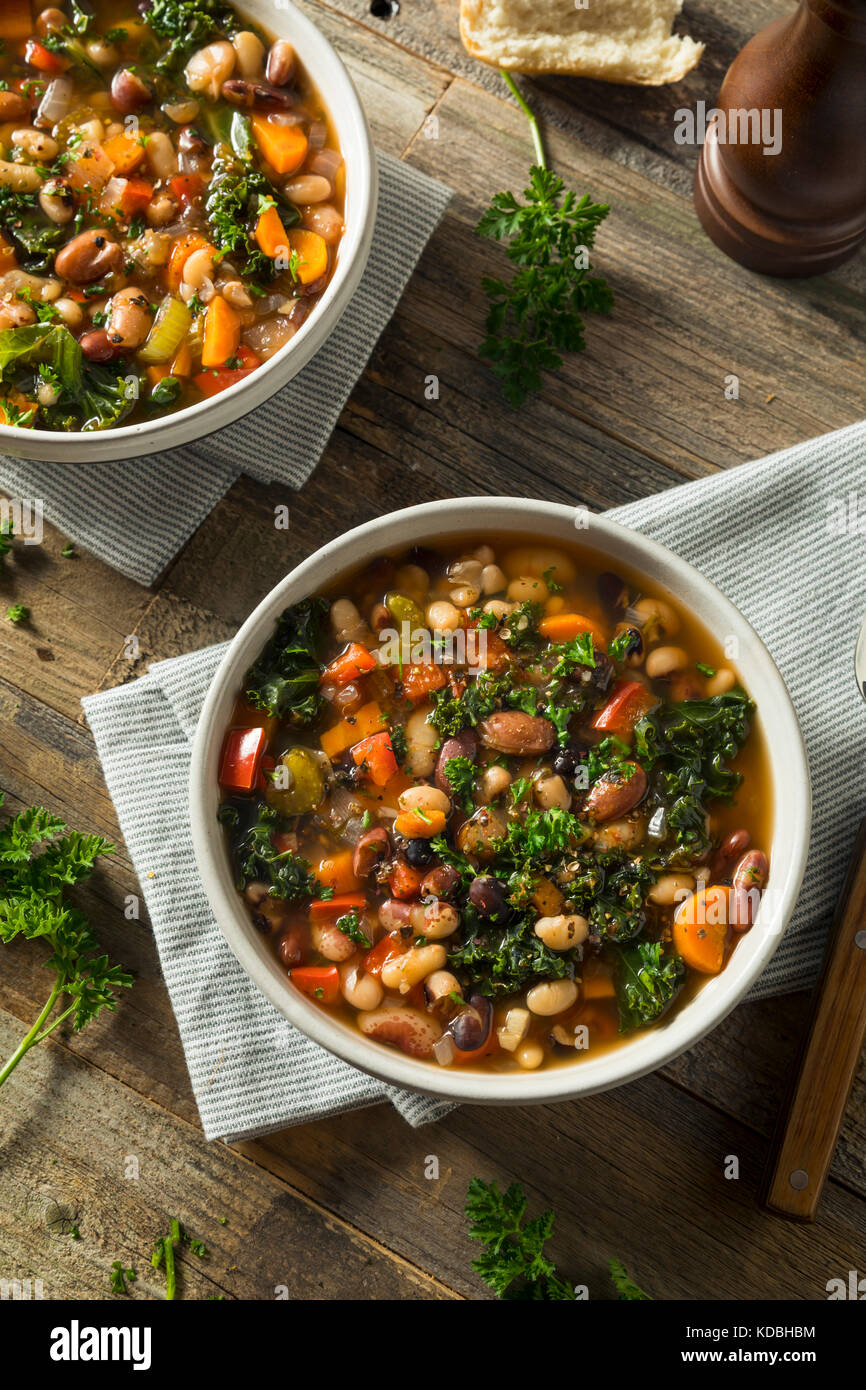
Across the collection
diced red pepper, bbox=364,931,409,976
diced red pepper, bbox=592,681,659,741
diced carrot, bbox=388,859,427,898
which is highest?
diced red pepper, bbox=592,681,659,741

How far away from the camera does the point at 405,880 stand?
2.32m

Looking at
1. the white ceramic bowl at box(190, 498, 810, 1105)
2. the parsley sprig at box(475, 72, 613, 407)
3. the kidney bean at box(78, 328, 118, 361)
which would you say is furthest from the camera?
the parsley sprig at box(475, 72, 613, 407)

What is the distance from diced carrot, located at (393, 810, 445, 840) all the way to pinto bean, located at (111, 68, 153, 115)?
5.94 ft

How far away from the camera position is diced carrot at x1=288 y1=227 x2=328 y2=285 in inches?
101

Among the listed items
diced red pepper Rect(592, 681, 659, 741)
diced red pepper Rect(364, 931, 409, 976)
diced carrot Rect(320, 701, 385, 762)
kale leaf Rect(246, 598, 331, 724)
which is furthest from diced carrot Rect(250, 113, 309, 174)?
diced red pepper Rect(364, 931, 409, 976)

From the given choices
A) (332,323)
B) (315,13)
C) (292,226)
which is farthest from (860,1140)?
(315,13)

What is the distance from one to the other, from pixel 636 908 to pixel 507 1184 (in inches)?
36.2

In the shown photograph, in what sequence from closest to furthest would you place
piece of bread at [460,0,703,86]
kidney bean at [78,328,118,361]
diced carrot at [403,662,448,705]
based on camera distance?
diced carrot at [403,662,448,705] < kidney bean at [78,328,118,361] < piece of bread at [460,0,703,86]

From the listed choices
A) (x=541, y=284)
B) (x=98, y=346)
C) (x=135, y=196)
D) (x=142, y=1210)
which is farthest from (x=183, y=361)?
(x=142, y=1210)

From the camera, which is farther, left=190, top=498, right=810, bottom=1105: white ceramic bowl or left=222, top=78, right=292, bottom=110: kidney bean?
left=222, top=78, right=292, bottom=110: kidney bean

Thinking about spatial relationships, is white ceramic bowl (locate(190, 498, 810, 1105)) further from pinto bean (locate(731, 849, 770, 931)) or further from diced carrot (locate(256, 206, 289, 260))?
diced carrot (locate(256, 206, 289, 260))

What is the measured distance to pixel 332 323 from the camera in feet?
8.25

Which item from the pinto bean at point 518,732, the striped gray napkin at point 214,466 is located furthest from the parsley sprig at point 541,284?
the pinto bean at point 518,732

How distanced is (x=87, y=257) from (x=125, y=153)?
28 centimetres
